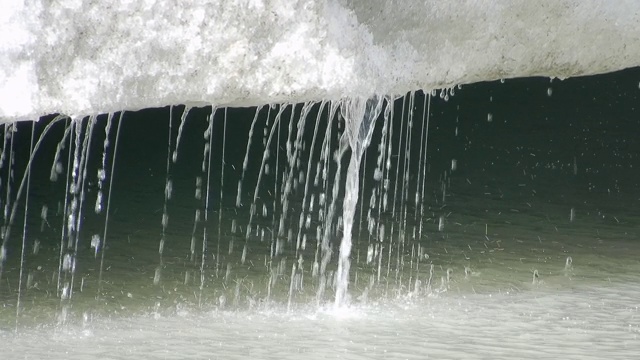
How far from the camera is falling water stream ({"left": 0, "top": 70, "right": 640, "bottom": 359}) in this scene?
6199 mm

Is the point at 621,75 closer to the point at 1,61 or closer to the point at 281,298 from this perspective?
the point at 281,298

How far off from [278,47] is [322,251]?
5.25 m

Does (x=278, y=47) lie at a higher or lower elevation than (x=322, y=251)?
higher

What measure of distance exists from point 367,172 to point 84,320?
318 inches

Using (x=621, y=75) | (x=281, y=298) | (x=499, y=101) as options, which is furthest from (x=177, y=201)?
(x=621, y=75)

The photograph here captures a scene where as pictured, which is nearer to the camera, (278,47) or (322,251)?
(278,47)

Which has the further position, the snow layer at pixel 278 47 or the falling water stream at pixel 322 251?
the falling water stream at pixel 322 251

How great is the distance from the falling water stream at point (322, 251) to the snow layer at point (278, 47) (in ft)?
1.54

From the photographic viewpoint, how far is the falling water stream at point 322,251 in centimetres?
620

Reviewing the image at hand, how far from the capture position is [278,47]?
374 centimetres

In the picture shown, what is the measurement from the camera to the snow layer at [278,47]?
3.56 m

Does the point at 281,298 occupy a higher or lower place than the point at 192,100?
lower

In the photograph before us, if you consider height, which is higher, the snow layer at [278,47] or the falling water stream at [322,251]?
the snow layer at [278,47]

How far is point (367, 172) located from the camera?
14406 millimetres
